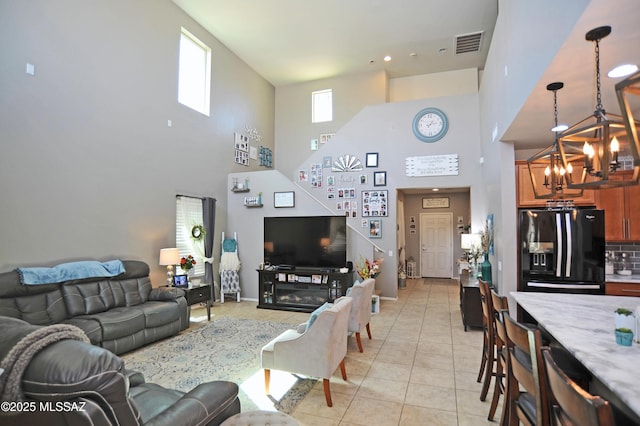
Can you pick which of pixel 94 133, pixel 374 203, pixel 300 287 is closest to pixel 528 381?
pixel 300 287

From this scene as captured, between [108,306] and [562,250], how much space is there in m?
5.91

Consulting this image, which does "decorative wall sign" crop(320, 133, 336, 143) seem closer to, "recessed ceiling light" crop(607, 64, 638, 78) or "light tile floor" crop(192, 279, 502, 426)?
"light tile floor" crop(192, 279, 502, 426)

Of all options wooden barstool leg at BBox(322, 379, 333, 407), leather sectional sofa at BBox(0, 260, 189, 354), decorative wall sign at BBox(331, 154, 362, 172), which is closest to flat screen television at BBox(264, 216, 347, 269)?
decorative wall sign at BBox(331, 154, 362, 172)

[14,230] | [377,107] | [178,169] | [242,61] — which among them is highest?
[242,61]

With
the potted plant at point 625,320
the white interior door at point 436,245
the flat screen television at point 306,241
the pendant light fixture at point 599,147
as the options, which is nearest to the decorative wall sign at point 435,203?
the white interior door at point 436,245

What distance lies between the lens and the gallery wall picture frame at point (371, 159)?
7465 millimetres

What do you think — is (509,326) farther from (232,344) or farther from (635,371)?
(232,344)

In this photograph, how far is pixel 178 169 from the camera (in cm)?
616

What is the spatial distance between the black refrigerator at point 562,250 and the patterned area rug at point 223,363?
131 inches

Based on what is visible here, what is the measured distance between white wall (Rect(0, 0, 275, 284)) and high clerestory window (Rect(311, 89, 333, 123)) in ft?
10.6

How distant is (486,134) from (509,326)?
5123 mm

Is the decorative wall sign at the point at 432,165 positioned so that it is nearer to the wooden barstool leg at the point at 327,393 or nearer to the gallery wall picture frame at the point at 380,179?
the gallery wall picture frame at the point at 380,179

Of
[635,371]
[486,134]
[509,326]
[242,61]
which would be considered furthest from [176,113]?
[635,371]

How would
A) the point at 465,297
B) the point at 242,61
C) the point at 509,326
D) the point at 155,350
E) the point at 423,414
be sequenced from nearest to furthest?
the point at 509,326
the point at 423,414
the point at 155,350
the point at 465,297
the point at 242,61
